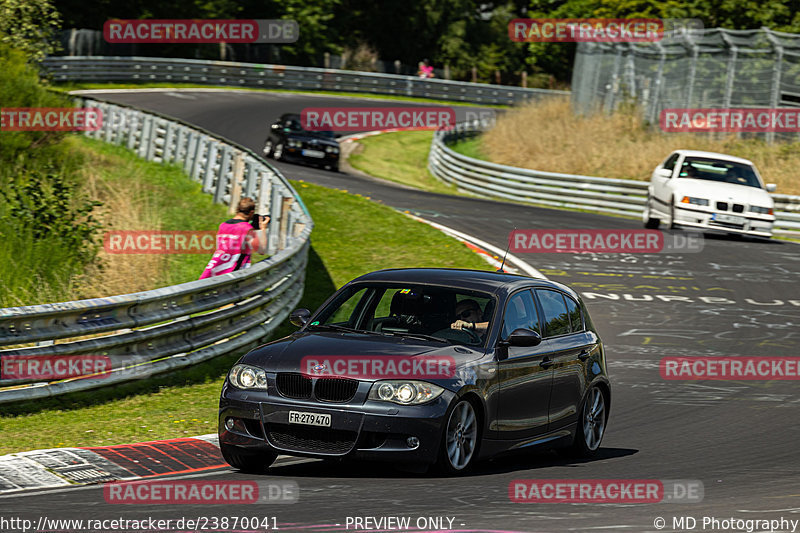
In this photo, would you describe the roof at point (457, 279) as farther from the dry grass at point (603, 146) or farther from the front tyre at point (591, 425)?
the dry grass at point (603, 146)

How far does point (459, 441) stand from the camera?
8.29 metres

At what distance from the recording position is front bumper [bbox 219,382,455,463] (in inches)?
311

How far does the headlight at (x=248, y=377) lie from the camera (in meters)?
8.21

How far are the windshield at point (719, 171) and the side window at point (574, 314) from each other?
15654mm

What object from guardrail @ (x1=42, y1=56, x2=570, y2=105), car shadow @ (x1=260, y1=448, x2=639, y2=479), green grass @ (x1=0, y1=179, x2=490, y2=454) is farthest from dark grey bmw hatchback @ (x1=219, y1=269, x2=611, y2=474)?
guardrail @ (x1=42, y1=56, x2=570, y2=105)

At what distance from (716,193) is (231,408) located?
18.1 m

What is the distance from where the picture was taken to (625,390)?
13.3 metres

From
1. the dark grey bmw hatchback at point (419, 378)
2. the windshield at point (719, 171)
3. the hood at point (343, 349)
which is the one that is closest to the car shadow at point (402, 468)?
the dark grey bmw hatchback at point (419, 378)

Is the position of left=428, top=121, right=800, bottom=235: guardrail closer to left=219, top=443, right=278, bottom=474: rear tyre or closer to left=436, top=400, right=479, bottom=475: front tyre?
left=436, top=400, right=479, bottom=475: front tyre

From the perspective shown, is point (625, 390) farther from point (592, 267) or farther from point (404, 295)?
point (592, 267)

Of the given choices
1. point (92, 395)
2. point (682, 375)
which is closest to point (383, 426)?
point (92, 395)

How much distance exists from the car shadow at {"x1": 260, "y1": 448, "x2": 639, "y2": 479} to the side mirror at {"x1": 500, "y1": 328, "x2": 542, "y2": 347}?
3.10 ft

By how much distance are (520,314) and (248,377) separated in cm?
230

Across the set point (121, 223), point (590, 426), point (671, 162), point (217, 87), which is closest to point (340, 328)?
point (590, 426)
